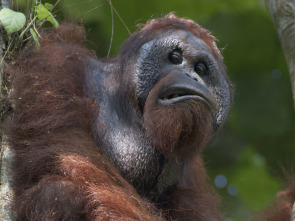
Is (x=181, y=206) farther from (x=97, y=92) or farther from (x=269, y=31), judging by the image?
(x=269, y=31)

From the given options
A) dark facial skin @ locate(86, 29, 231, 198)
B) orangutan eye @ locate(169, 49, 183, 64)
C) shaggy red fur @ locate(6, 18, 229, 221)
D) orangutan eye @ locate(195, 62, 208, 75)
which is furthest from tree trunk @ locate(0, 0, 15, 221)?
orangutan eye @ locate(195, 62, 208, 75)

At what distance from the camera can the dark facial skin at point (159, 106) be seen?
3717 millimetres

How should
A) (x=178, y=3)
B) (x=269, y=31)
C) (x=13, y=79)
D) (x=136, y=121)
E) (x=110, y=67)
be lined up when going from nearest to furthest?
(x=13, y=79), (x=136, y=121), (x=110, y=67), (x=178, y=3), (x=269, y=31)

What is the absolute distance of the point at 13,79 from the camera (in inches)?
143

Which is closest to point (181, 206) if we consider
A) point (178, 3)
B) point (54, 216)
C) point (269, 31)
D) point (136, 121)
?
point (136, 121)

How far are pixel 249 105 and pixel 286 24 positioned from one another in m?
2.70

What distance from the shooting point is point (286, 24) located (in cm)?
400

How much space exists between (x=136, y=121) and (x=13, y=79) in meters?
0.83

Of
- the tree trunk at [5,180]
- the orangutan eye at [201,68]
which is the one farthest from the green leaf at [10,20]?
the orangutan eye at [201,68]

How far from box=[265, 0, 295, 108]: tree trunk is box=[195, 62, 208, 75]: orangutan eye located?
534mm

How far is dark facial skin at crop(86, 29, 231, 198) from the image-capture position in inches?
146

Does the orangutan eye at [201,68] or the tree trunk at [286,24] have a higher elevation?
the tree trunk at [286,24]

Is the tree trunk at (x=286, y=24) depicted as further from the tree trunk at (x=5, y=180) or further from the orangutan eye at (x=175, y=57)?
the tree trunk at (x=5, y=180)

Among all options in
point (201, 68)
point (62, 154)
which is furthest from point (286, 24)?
point (62, 154)
